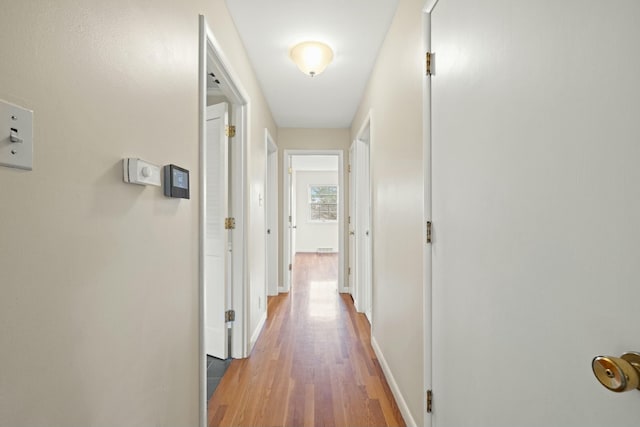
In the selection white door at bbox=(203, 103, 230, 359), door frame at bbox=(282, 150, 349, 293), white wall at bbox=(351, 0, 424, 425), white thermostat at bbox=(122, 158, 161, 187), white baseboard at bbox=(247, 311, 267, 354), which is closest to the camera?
white thermostat at bbox=(122, 158, 161, 187)

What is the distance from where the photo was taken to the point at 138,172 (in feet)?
3.23

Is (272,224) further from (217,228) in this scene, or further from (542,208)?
(542,208)

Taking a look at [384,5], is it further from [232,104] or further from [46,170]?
[46,170]

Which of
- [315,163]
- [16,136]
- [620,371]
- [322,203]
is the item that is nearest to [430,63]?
[620,371]

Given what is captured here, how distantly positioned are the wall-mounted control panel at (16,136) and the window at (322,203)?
893 cm

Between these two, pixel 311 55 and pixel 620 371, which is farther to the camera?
pixel 311 55

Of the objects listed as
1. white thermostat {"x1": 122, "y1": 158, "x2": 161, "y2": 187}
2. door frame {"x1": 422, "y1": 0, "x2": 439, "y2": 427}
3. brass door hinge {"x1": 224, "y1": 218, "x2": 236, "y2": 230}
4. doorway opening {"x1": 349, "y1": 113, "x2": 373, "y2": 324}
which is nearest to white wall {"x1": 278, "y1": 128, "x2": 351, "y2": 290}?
doorway opening {"x1": 349, "y1": 113, "x2": 373, "y2": 324}

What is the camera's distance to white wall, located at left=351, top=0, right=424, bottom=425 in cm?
165

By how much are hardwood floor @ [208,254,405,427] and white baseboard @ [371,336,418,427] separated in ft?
0.14

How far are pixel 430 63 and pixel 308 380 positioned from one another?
81.8 inches

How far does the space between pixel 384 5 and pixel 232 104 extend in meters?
1.32

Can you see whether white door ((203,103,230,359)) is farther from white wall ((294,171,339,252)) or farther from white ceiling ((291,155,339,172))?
white wall ((294,171,339,252))

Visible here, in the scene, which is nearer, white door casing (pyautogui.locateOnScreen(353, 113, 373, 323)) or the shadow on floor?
the shadow on floor

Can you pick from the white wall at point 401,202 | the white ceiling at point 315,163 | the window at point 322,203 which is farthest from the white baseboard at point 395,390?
the window at point 322,203
